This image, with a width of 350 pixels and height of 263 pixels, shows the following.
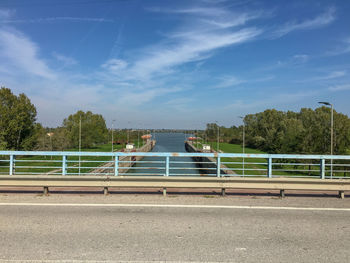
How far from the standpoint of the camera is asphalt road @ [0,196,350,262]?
4648 millimetres

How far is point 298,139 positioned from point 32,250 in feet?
139

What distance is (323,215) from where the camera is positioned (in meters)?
7.01

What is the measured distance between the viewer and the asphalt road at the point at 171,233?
465 cm

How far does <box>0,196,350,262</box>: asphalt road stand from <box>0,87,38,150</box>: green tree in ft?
182

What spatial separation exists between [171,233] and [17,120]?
2375 inches

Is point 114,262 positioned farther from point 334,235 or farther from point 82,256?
point 334,235

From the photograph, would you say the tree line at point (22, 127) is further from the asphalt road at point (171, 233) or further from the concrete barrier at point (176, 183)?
the asphalt road at point (171, 233)

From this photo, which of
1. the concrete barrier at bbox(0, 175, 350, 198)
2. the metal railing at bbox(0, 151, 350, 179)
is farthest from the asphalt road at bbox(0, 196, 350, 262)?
the metal railing at bbox(0, 151, 350, 179)

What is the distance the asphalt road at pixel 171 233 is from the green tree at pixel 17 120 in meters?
55.5

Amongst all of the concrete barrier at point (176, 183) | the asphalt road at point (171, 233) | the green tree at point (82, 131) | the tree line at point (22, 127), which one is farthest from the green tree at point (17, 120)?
the asphalt road at point (171, 233)

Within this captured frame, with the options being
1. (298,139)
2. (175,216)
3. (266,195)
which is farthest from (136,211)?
(298,139)

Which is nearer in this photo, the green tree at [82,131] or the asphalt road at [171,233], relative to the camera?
the asphalt road at [171,233]

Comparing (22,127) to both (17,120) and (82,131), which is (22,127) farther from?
(82,131)

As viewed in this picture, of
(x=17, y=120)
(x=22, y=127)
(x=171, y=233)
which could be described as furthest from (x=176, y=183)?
(x=22, y=127)
